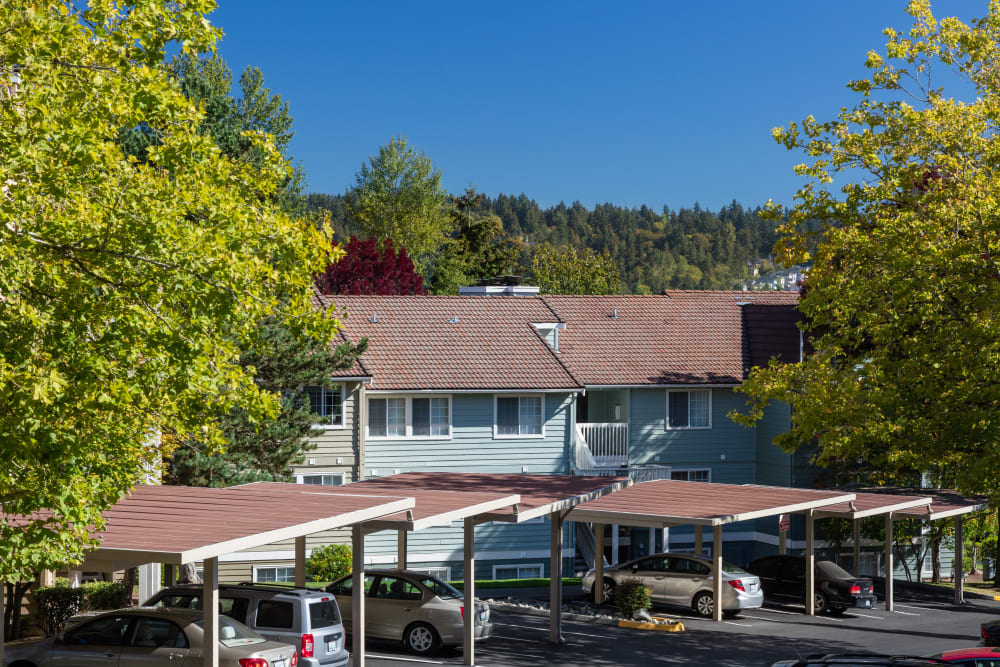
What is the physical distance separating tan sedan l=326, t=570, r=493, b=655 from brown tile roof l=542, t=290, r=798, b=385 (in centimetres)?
1884

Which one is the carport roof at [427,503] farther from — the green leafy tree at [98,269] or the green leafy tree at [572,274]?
the green leafy tree at [572,274]

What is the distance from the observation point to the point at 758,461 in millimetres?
42469

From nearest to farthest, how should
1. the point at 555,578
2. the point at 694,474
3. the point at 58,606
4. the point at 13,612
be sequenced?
the point at 13,612 < the point at 58,606 < the point at 555,578 < the point at 694,474

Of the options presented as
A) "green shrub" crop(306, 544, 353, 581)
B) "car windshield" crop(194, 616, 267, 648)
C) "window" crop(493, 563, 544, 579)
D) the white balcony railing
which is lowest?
"window" crop(493, 563, 544, 579)

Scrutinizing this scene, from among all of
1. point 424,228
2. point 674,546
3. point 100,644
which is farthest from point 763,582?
point 424,228

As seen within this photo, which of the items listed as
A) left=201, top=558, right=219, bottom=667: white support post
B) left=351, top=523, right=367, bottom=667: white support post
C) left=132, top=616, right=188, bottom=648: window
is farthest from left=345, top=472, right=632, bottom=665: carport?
left=201, top=558, right=219, bottom=667: white support post

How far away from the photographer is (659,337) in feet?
143

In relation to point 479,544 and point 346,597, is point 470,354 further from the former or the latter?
point 346,597

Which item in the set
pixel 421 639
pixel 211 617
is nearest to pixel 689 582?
pixel 421 639

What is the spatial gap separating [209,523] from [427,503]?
17.8 ft

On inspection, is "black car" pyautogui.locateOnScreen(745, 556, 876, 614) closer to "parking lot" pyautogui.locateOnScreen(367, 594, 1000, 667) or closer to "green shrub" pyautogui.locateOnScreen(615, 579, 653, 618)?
"parking lot" pyautogui.locateOnScreen(367, 594, 1000, 667)

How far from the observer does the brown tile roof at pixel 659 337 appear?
135 ft

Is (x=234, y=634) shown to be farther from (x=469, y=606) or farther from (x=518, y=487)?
(x=518, y=487)

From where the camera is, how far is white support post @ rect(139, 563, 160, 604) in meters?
23.5
